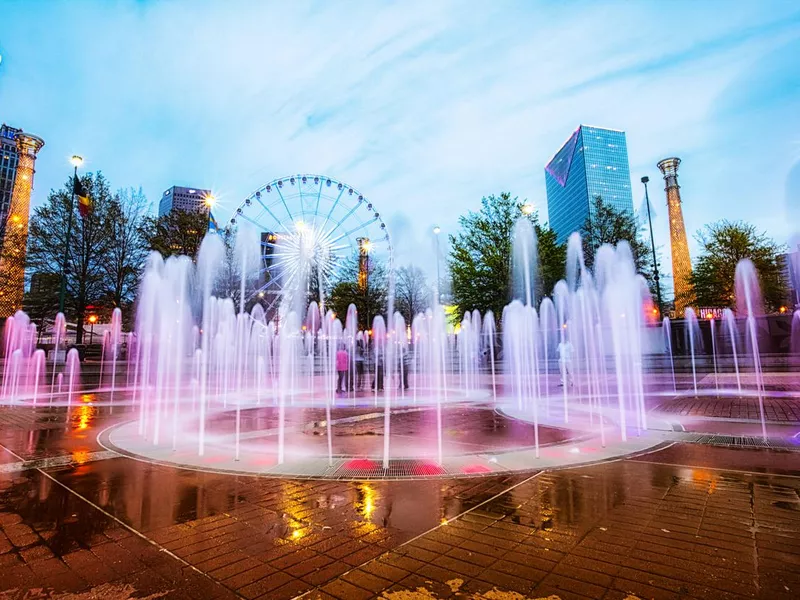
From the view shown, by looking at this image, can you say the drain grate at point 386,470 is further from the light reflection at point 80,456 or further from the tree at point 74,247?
the tree at point 74,247

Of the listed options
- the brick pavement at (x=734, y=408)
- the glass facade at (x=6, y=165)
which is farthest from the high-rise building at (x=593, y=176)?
the glass facade at (x=6, y=165)

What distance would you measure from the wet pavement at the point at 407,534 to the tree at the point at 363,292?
3124cm

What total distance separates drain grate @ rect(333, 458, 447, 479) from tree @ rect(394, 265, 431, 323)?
1676 inches

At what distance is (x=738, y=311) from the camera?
37094 millimetres

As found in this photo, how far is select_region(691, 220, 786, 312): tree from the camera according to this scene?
3630 centimetres

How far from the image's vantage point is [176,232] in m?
35.1

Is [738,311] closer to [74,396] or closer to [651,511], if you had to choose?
[651,511]

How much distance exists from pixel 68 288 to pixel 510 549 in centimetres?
3513

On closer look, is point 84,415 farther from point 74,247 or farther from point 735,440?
point 74,247

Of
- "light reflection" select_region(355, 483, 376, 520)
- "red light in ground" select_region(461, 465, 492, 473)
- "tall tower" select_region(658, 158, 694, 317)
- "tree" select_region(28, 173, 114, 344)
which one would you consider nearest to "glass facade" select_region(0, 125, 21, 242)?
"tree" select_region(28, 173, 114, 344)

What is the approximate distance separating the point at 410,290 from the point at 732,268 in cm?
2935

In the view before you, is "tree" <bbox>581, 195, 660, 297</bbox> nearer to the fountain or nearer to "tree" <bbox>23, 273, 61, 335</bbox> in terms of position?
the fountain

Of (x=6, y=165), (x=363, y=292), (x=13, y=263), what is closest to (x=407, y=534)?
(x=13, y=263)

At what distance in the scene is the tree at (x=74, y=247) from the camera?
95.7ft
